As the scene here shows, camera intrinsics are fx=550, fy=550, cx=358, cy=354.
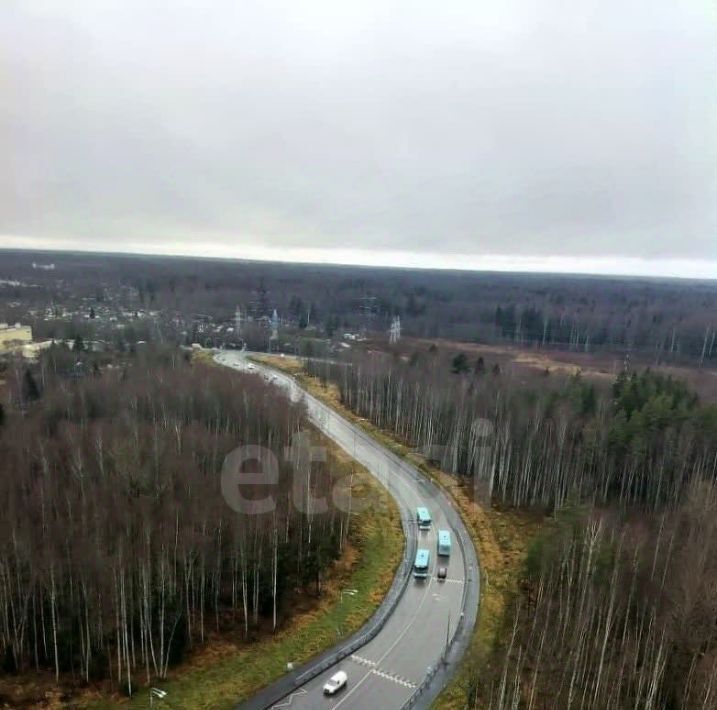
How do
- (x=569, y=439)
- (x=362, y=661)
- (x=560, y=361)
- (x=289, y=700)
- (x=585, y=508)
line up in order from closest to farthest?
1. (x=289, y=700)
2. (x=362, y=661)
3. (x=585, y=508)
4. (x=569, y=439)
5. (x=560, y=361)

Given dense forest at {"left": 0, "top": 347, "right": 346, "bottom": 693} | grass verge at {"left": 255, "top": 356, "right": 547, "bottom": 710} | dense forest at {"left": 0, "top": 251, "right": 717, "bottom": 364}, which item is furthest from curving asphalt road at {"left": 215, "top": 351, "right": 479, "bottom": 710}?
dense forest at {"left": 0, "top": 251, "right": 717, "bottom": 364}

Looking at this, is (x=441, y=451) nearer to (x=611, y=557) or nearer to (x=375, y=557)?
(x=375, y=557)

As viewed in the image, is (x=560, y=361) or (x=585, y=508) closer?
(x=585, y=508)

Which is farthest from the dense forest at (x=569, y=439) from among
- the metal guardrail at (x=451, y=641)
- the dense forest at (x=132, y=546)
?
the dense forest at (x=132, y=546)

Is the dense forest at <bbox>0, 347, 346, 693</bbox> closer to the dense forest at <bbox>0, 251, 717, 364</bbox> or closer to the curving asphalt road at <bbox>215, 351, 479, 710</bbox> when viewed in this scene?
the curving asphalt road at <bbox>215, 351, 479, 710</bbox>

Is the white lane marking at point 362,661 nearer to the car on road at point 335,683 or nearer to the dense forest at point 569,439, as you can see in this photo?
the car on road at point 335,683

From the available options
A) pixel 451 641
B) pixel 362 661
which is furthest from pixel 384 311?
pixel 362 661

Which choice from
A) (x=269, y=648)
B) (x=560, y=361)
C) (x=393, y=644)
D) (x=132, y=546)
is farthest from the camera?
(x=560, y=361)

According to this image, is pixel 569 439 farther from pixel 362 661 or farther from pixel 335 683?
pixel 335 683

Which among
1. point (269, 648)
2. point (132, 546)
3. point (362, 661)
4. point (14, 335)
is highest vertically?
point (132, 546)
